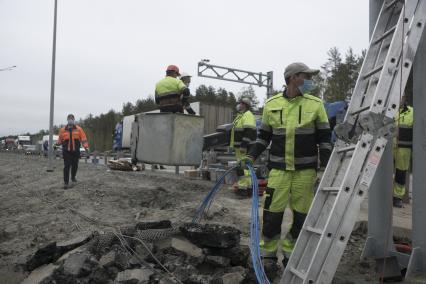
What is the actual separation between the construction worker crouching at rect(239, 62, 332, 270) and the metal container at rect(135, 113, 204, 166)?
176cm

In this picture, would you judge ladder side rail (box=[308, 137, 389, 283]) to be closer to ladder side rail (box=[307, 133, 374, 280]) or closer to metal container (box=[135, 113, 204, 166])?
ladder side rail (box=[307, 133, 374, 280])

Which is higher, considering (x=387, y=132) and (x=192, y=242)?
(x=387, y=132)

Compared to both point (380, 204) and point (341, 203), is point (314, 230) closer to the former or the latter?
point (341, 203)

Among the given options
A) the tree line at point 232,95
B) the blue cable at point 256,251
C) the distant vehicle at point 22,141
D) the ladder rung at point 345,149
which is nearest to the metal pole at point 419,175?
the ladder rung at point 345,149

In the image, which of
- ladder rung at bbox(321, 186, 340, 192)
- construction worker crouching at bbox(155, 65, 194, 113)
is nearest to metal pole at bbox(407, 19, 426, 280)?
ladder rung at bbox(321, 186, 340, 192)

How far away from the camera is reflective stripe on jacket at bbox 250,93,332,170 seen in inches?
Result: 169

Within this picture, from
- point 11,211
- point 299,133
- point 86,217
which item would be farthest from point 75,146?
point 299,133

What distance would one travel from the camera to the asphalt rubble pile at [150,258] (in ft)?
13.8

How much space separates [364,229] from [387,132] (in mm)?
3131

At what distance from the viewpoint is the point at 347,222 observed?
3.20 metres

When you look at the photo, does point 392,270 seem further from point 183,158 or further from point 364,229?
point 183,158

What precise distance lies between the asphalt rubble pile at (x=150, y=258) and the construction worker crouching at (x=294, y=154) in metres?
0.41

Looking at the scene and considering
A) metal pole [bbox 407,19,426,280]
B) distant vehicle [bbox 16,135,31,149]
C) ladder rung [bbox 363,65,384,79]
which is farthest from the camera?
distant vehicle [bbox 16,135,31,149]

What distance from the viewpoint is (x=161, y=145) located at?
5.89 meters
